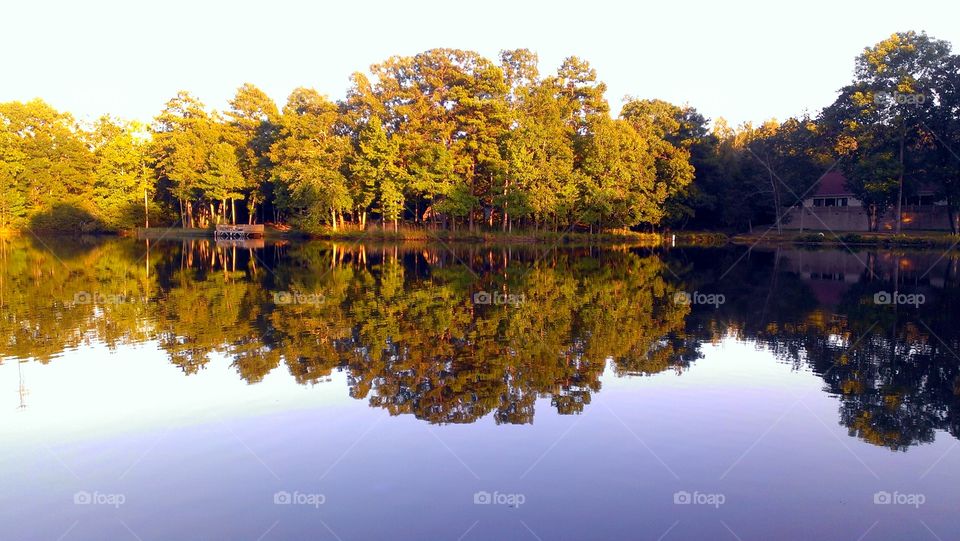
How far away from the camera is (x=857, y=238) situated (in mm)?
61781

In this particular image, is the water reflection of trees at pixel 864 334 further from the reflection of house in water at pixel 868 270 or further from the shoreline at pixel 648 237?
the shoreline at pixel 648 237

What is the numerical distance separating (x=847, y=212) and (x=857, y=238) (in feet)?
39.3

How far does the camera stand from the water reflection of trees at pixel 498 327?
12.8 meters

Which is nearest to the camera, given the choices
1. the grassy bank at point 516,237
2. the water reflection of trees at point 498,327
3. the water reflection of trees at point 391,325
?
the water reflection of trees at point 498,327

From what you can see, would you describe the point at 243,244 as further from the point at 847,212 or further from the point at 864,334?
the point at 847,212

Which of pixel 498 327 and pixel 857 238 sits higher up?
pixel 857 238

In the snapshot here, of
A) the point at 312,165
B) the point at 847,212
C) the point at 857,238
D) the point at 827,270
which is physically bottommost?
the point at 827,270

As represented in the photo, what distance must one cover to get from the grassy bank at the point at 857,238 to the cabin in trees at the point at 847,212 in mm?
3242

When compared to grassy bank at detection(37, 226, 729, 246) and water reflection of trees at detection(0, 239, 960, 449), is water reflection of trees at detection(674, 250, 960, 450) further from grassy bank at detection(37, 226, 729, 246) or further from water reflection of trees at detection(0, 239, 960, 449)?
grassy bank at detection(37, 226, 729, 246)

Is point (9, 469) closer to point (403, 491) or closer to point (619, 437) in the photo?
point (403, 491)

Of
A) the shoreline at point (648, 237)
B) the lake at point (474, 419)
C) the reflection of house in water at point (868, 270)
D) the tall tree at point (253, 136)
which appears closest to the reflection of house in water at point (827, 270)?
the reflection of house in water at point (868, 270)

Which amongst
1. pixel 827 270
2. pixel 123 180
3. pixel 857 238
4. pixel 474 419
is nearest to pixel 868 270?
pixel 827 270

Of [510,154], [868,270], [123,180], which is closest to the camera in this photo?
[868,270]

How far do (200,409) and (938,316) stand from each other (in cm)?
2299
